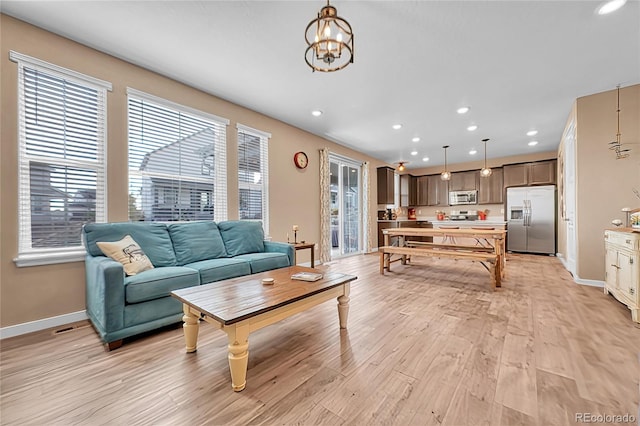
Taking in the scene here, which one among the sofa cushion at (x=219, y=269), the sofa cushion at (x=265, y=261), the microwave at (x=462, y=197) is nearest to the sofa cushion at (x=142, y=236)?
the sofa cushion at (x=219, y=269)

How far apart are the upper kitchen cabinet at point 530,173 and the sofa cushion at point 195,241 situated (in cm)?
770

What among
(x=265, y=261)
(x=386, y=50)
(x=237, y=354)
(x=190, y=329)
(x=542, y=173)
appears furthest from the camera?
(x=542, y=173)

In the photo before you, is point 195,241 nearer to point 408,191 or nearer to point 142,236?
point 142,236

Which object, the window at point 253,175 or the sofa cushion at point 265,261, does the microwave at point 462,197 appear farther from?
the sofa cushion at point 265,261

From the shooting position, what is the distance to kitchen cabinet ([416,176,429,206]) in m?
8.62

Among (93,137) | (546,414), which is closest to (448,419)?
(546,414)

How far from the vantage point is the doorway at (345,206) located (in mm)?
6096

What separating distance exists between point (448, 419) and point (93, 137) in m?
3.76

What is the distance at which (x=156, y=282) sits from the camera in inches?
86.6

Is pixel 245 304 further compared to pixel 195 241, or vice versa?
pixel 195 241

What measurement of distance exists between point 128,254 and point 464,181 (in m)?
8.52

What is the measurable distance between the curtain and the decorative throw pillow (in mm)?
3321

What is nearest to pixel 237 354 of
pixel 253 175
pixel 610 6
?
pixel 253 175

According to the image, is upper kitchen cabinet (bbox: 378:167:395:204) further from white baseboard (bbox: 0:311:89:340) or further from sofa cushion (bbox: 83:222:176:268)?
white baseboard (bbox: 0:311:89:340)
